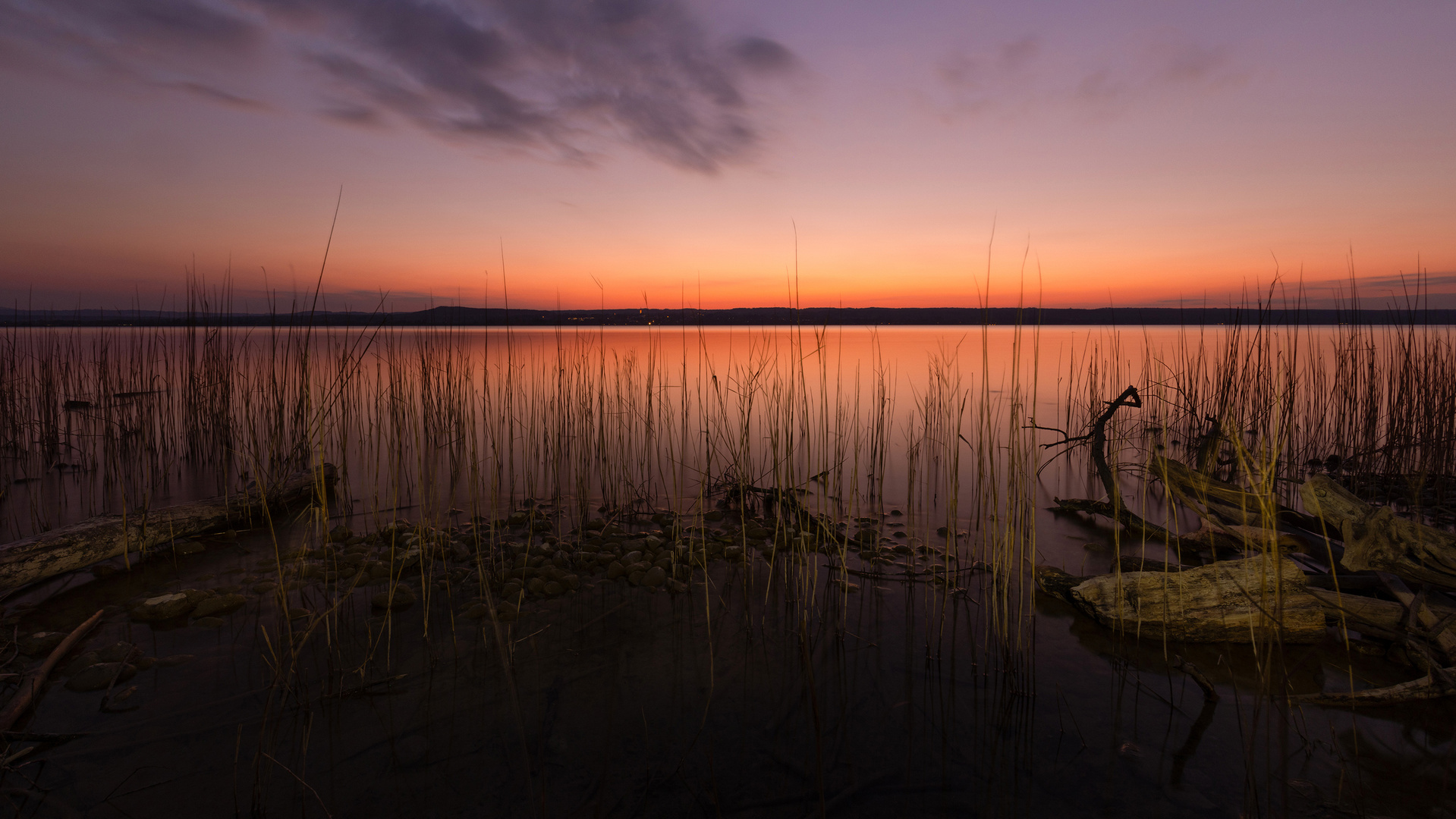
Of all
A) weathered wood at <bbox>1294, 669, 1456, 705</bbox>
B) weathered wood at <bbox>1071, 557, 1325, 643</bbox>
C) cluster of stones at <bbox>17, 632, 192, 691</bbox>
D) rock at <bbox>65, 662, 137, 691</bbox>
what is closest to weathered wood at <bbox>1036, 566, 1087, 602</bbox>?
weathered wood at <bbox>1071, 557, 1325, 643</bbox>

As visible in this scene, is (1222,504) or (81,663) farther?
(1222,504)

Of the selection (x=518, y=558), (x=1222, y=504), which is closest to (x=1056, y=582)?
(x=1222, y=504)

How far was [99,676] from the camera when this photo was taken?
77.0 inches

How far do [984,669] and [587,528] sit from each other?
2.29 metres

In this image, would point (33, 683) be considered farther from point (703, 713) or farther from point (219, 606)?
point (703, 713)

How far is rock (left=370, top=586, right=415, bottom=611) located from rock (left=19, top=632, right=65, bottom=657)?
0.93 metres

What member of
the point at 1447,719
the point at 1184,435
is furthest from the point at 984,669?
the point at 1184,435

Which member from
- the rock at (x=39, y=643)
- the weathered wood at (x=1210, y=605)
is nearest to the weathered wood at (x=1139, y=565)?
the weathered wood at (x=1210, y=605)

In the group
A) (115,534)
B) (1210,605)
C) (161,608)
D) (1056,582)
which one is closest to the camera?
(1210,605)

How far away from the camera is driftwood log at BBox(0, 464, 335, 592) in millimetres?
2510

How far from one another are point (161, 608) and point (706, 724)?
2.21 meters

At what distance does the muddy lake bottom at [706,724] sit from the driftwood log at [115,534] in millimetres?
169

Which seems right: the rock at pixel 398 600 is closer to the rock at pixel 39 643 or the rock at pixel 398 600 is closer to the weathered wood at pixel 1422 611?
the rock at pixel 39 643

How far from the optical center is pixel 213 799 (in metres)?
1.52
